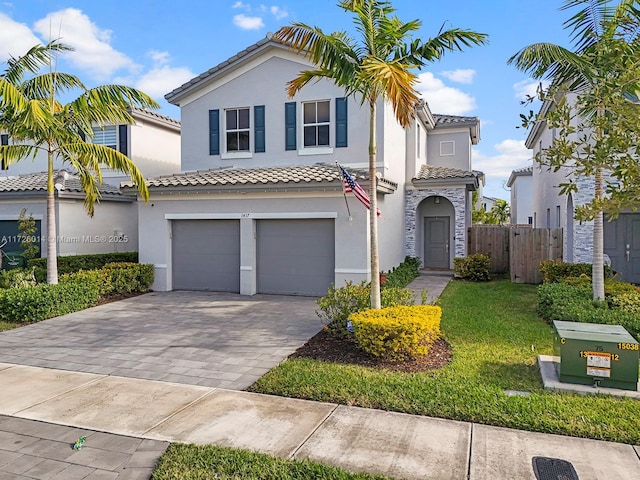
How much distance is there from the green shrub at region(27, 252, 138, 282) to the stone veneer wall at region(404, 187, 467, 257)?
11.2m

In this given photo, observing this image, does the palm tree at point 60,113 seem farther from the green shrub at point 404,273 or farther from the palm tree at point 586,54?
the palm tree at point 586,54

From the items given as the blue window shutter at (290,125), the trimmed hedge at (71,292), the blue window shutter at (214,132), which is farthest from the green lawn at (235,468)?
the blue window shutter at (214,132)

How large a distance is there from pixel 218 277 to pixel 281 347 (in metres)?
6.61

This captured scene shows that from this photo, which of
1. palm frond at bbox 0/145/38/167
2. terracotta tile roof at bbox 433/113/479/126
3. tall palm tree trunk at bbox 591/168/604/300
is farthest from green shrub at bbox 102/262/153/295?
terracotta tile roof at bbox 433/113/479/126

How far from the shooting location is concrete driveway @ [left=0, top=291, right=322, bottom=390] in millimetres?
7309

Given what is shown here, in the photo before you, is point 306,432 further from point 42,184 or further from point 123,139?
point 123,139

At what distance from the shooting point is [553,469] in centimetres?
426

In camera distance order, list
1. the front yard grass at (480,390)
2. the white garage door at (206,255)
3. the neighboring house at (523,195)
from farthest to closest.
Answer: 1. the neighboring house at (523,195)
2. the white garage door at (206,255)
3. the front yard grass at (480,390)

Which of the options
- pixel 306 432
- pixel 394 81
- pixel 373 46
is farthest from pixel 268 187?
pixel 306 432

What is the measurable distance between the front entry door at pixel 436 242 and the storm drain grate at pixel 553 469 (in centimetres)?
1573

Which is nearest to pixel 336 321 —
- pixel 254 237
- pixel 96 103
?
pixel 254 237

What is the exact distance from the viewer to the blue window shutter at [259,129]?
51.1 feet

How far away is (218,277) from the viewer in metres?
14.5

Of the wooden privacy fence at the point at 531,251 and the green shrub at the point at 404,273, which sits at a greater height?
the wooden privacy fence at the point at 531,251
